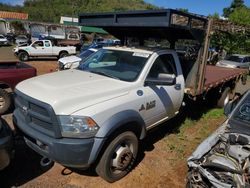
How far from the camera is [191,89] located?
5625 mm

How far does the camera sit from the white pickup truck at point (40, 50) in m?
19.5

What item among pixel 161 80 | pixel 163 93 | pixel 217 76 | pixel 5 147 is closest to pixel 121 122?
pixel 161 80

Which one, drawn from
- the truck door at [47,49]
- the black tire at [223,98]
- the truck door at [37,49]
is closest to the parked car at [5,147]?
the black tire at [223,98]

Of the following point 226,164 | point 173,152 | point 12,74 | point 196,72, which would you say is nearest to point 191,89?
point 196,72

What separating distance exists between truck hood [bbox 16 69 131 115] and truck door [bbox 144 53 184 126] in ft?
1.91

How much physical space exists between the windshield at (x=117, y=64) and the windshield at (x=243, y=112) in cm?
170

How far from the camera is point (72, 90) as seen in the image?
3.64 m

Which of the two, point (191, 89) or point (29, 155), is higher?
point (191, 89)

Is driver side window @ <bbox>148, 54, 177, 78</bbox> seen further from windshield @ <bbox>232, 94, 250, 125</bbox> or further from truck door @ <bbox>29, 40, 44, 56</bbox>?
truck door @ <bbox>29, 40, 44, 56</bbox>

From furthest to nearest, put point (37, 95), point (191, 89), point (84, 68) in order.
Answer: point (191, 89), point (84, 68), point (37, 95)

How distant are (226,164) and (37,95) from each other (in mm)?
2579

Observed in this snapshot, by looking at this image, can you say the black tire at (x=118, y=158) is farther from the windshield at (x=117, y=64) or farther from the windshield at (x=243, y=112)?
the windshield at (x=243, y=112)

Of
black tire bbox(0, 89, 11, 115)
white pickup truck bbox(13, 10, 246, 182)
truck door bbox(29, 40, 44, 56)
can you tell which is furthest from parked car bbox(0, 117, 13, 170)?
truck door bbox(29, 40, 44, 56)

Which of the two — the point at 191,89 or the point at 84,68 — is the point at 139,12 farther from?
the point at 191,89
